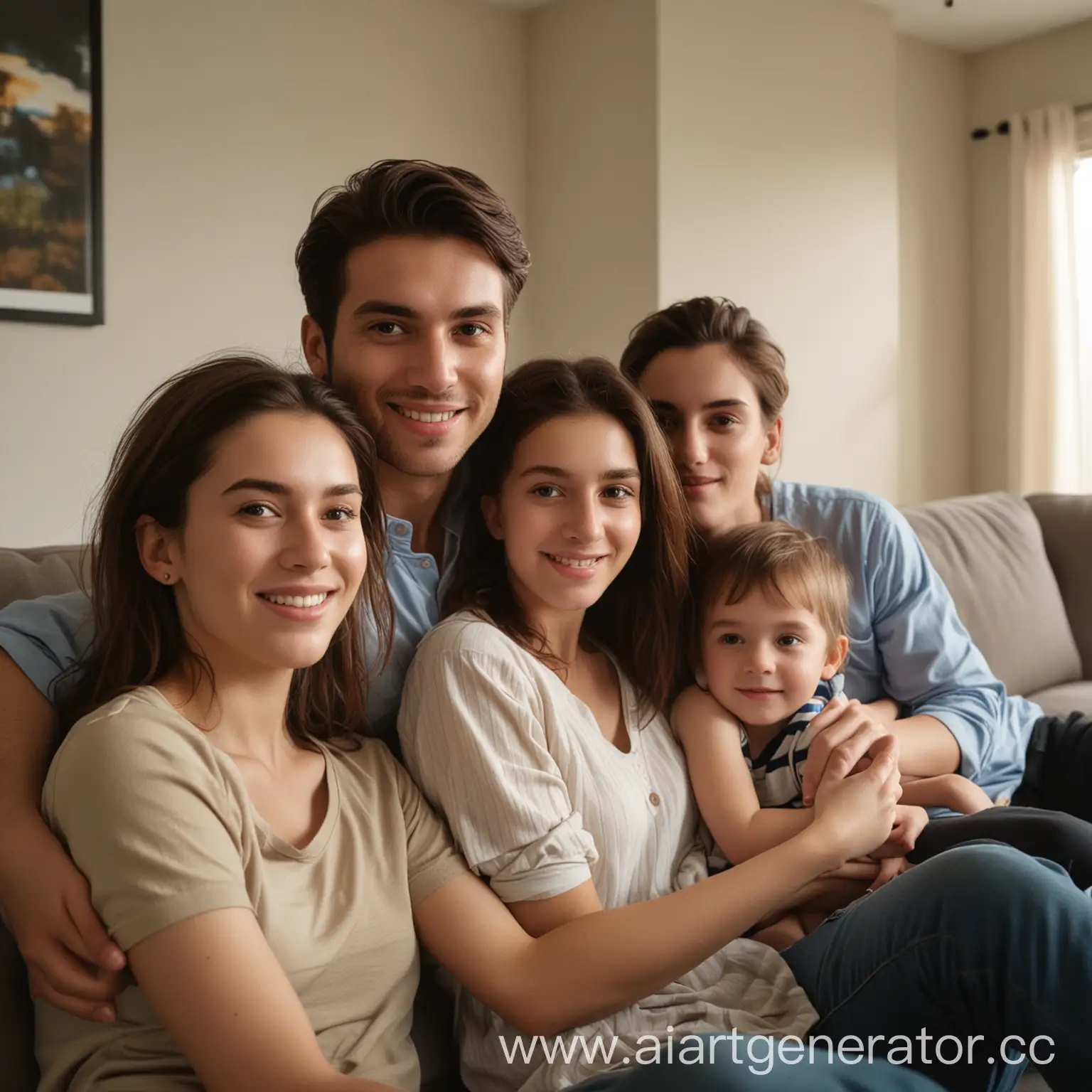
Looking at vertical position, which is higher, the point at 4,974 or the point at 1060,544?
the point at 1060,544

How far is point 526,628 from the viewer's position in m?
1.62

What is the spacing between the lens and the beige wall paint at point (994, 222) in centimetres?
553

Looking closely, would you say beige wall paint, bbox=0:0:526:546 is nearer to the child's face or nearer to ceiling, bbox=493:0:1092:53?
ceiling, bbox=493:0:1092:53

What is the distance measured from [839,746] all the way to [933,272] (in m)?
4.61

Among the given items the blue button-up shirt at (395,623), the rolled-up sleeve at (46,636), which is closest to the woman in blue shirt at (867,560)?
the blue button-up shirt at (395,623)

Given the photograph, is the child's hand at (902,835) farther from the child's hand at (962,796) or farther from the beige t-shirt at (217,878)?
the beige t-shirt at (217,878)

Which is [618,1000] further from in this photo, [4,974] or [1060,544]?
[1060,544]

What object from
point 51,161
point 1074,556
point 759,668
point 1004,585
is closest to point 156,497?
point 759,668

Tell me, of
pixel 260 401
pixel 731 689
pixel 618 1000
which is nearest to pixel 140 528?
pixel 260 401

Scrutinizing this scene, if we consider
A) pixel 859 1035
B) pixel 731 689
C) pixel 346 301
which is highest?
pixel 346 301

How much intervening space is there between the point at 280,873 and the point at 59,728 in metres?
0.31

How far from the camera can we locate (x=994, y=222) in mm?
5785

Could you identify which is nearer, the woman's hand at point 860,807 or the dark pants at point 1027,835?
the woman's hand at point 860,807

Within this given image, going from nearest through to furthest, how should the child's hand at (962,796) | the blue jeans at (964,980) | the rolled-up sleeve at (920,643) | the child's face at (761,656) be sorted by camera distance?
the blue jeans at (964,980)
the child's face at (761,656)
the child's hand at (962,796)
the rolled-up sleeve at (920,643)
